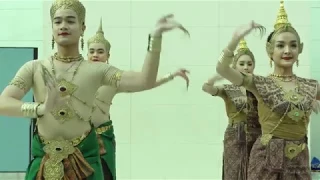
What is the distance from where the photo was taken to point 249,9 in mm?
7016

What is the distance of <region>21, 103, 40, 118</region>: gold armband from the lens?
2.84 metres

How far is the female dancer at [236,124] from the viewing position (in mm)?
4906

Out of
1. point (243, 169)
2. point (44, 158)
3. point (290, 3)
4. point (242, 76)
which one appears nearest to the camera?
point (44, 158)

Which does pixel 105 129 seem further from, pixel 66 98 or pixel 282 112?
pixel 66 98

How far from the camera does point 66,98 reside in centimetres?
287

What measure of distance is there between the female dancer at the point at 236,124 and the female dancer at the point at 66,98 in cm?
184

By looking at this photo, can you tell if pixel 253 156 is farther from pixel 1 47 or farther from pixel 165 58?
pixel 1 47

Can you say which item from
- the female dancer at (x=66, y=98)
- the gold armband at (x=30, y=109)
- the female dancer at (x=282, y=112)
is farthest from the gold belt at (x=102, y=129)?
the gold armband at (x=30, y=109)

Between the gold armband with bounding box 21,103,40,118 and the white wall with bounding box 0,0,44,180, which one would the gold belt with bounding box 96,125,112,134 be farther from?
the white wall with bounding box 0,0,44,180

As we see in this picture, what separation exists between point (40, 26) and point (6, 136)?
139 cm

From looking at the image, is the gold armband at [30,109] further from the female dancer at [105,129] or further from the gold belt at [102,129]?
the gold belt at [102,129]

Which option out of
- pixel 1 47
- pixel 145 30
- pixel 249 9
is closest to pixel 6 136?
pixel 1 47

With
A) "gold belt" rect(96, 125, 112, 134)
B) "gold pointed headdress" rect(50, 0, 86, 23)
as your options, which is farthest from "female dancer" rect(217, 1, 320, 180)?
"gold belt" rect(96, 125, 112, 134)

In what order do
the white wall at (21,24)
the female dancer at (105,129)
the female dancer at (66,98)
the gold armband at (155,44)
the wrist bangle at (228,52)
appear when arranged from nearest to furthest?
1. the gold armband at (155,44)
2. the female dancer at (66,98)
3. the wrist bangle at (228,52)
4. the female dancer at (105,129)
5. the white wall at (21,24)
